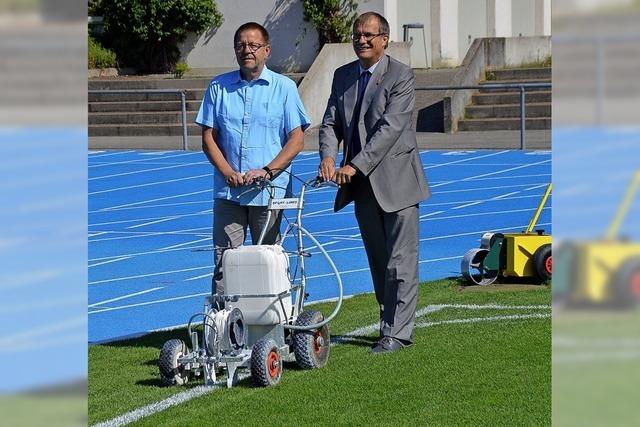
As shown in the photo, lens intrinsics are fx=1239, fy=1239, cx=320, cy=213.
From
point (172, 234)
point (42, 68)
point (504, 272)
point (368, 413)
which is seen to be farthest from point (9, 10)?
point (172, 234)

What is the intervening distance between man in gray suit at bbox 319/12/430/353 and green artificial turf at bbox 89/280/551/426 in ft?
1.12

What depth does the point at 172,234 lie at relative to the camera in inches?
568

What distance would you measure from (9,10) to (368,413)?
15.2 ft

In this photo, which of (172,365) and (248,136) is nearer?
(172,365)

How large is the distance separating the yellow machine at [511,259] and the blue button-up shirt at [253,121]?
3135mm

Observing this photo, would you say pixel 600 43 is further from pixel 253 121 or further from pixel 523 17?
pixel 523 17

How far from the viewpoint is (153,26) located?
33.5m

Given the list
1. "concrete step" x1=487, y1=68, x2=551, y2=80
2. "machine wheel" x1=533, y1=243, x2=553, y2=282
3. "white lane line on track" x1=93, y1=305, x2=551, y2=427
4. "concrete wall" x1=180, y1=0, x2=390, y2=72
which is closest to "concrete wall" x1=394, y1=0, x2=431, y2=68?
Result: "concrete wall" x1=180, y1=0, x2=390, y2=72

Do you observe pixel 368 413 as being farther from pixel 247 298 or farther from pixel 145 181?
pixel 145 181

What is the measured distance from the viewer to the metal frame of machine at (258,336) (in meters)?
6.42

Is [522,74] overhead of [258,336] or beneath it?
overhead

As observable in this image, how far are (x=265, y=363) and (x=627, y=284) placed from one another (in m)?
4.95

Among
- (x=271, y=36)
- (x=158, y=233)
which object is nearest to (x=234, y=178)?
(x=158, y=233)

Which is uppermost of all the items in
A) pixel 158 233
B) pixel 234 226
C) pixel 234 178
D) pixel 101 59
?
pixel 101 59
